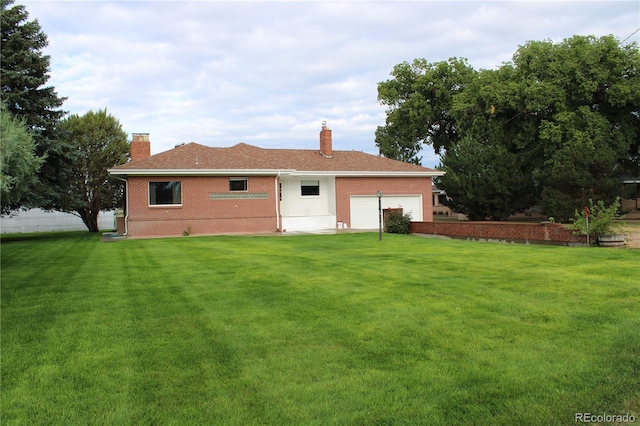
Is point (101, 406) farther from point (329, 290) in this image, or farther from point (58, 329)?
point (329, 290)

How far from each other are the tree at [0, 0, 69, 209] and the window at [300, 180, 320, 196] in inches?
473

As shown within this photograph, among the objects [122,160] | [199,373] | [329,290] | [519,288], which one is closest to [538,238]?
[519,288]

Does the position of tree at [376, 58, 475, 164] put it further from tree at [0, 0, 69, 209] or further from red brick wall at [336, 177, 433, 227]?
tree at [0, 0, 69, 209]

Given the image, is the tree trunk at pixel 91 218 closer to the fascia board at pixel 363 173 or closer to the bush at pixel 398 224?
the fascia board at pixel 363 173

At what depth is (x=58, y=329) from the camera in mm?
5023

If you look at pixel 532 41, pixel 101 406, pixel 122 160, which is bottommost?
pixel 101 406

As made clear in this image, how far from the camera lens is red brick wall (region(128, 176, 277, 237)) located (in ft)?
73.0

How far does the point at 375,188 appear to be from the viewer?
27141mm

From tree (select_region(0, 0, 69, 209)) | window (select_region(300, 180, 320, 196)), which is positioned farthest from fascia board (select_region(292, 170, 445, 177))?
tree (select_region(0, 0, 69, 209))

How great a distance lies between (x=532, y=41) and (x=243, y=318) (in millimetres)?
34420

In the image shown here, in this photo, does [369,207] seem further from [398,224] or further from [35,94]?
[35,94]

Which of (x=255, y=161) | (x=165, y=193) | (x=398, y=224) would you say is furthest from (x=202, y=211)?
(x=398, y=224)

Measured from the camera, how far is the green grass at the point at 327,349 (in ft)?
10.4

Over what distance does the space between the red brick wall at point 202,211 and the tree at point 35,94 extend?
4410 millimetres
